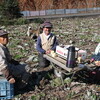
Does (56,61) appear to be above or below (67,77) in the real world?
above

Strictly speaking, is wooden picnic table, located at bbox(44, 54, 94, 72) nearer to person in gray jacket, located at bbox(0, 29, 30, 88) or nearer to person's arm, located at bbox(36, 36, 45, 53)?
person's arm, located at bbox(36, 36, 45, 53)

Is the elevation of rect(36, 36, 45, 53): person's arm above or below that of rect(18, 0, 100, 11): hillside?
below

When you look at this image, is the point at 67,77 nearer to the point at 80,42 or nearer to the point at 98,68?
the point at 98,68

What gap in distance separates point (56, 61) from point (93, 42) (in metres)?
5.46

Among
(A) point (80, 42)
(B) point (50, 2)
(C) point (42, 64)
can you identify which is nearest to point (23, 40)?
(A) point (80, 42)

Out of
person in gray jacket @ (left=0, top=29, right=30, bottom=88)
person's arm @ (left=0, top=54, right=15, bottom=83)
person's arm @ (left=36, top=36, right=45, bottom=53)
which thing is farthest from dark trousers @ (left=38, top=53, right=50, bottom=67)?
person's arm @ (left=0, top=54, right=15, bottom=83)

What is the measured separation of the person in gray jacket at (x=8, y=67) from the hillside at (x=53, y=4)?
131 ft

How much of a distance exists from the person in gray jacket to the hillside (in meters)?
39.8

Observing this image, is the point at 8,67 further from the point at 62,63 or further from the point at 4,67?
the point at 62,63

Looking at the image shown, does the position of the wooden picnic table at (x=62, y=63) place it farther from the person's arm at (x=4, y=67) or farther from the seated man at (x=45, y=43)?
the person's arm at (x=4, y=67)

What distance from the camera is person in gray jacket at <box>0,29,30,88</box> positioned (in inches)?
178

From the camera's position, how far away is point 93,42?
10.7 meters

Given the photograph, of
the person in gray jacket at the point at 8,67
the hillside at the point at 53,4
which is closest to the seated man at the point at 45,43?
the person in gray jacket at the point at 8,67

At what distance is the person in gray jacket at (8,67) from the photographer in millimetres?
4520
